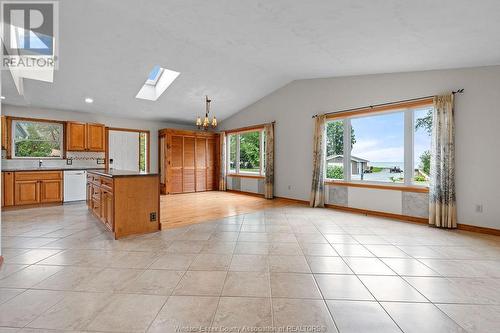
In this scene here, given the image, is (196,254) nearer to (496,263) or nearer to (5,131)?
(496,263)

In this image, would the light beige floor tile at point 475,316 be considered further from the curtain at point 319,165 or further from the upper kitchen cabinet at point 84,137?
the upper kitchen cabinet at point 84,137

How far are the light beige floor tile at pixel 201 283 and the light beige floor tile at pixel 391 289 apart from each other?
1312 millimetres

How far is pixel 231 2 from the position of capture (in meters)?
2.89

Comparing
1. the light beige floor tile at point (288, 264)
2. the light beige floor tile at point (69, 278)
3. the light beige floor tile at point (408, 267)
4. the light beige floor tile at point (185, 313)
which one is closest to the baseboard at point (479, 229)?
the light beige floor tile at point (408, 267)

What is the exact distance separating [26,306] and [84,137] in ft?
18.2

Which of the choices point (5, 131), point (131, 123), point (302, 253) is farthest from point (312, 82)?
point (5, 131)

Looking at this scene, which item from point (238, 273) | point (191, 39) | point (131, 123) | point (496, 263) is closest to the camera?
point (238, 273)

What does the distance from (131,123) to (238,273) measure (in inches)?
266

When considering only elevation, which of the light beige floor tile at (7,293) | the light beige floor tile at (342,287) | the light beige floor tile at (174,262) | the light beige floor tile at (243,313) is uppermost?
the light beige floor tile at (7,293)

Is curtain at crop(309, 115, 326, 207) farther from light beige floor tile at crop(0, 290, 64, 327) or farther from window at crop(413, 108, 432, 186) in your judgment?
light beige floor tile at crop(0, 290, 64, 327)

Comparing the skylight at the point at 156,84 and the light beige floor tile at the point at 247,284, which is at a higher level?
the skylight at the point at 156,84

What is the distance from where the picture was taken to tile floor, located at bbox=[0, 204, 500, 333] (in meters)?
1.61

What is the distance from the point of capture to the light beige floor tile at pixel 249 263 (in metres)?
2.38

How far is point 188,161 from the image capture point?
8133 mm
